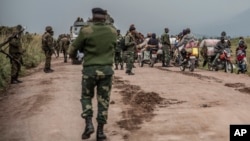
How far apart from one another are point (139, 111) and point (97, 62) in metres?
2.59

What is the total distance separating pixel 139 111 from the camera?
10.1m

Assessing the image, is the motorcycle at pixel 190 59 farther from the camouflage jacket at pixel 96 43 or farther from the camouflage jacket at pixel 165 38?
the camouflage jacket at pixel 96 43

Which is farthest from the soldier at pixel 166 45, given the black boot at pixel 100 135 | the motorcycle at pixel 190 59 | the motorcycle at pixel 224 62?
the black boot at pixel 100 135

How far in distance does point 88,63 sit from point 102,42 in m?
0.40

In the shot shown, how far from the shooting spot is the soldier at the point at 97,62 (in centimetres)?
780

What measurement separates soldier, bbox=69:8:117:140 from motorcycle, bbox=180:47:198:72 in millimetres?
13298

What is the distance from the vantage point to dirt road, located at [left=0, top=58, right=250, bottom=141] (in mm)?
8172

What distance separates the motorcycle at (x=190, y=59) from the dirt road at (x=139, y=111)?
221 inches

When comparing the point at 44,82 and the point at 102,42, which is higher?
the point at 102,42

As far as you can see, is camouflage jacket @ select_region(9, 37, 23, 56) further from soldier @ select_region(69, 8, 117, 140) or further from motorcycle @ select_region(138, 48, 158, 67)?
motorcycle @ select_region(138, 48, 158, 67)

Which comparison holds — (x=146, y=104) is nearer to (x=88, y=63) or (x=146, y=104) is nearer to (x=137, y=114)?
(x=137, y=114)

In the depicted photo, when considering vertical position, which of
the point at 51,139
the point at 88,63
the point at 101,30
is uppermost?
the point at 101,30

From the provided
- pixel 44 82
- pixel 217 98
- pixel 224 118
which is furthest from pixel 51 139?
pixel 44 82

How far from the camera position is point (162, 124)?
28.6 feet
